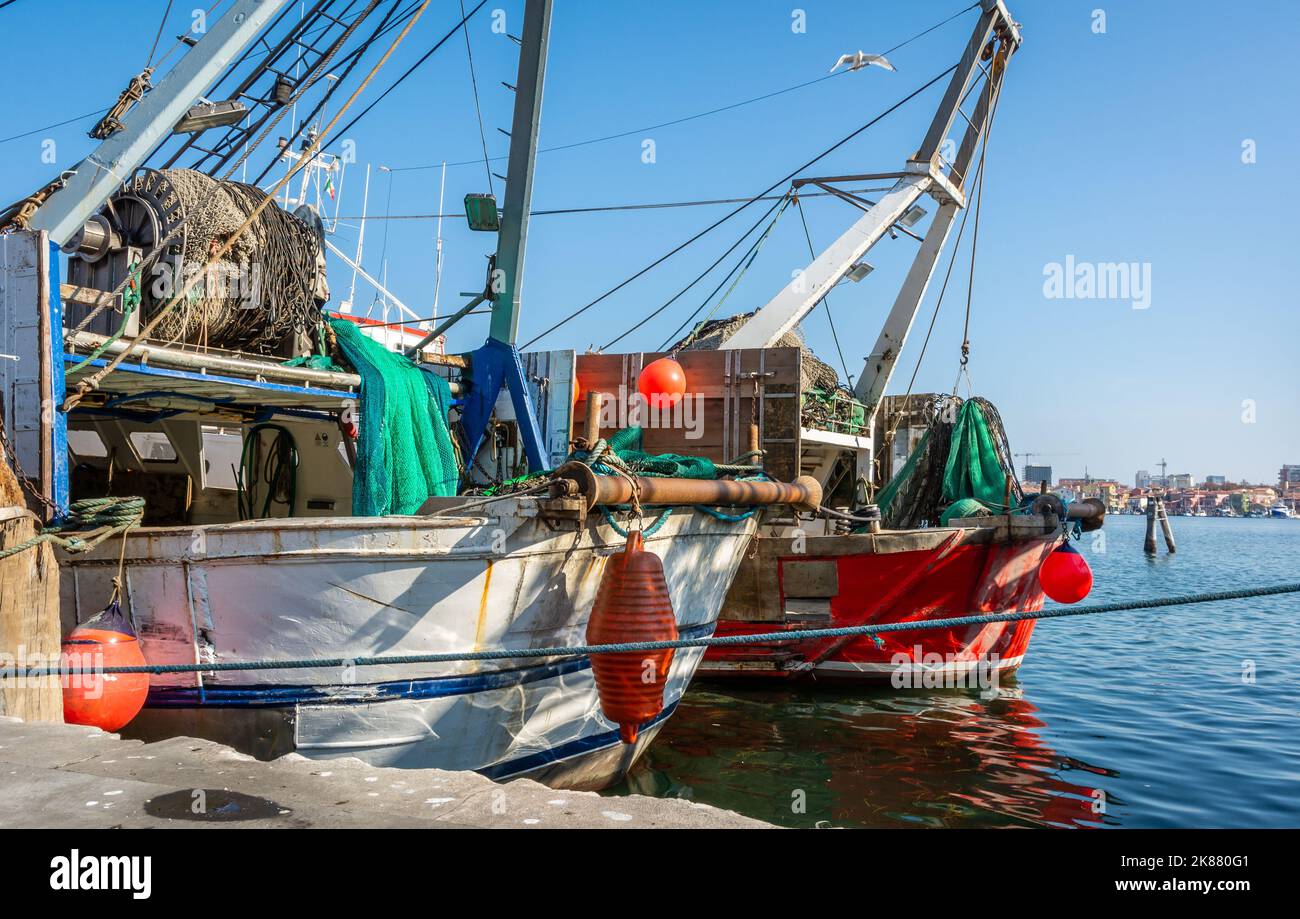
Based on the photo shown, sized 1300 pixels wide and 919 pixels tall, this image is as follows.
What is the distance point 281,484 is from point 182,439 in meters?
1.47

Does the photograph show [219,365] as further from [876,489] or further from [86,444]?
[876,489]

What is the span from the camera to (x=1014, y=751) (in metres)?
9.85

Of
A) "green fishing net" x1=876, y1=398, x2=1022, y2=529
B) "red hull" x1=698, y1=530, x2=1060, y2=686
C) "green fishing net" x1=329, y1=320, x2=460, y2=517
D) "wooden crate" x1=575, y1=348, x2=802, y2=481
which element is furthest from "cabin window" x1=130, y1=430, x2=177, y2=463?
"green fishing net" x1=876, y1=398, x2=1022, y2=529

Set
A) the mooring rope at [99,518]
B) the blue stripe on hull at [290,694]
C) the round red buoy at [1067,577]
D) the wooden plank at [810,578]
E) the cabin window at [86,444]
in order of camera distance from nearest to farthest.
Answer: the mooring rope at [99,518] < the blue stripe on hull at [290,694] < the cabin window at [86,444] < the round red buoy at [1067,577] < the wooden plank at [810,578]

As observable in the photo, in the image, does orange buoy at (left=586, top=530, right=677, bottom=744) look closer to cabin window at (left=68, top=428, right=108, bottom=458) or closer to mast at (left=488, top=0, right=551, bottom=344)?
mast at (left=488, top=0, right=551, bottom=344)

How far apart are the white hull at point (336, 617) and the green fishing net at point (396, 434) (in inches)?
70.5

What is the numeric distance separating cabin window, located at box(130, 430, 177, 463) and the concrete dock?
733 cm

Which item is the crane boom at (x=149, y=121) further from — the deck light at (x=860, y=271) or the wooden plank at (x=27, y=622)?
the deck light at (x=860, y=271)

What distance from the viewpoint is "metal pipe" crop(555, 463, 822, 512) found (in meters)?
6.29

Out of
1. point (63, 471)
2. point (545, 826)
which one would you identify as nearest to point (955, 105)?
point (63, 471)

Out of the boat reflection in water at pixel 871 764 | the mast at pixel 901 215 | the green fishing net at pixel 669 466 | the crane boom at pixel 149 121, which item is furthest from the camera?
the mast at pixel 901 215

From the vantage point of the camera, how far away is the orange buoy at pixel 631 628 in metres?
6.29

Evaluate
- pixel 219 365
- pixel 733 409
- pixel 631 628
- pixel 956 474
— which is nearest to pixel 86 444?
pixel 219 365

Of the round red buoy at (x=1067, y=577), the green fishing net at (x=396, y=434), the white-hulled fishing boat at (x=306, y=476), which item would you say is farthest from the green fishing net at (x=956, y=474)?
the green fishing net at (x=396, y=434)
